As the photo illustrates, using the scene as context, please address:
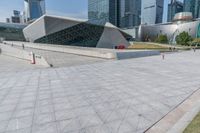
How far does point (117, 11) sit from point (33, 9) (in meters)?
81.6

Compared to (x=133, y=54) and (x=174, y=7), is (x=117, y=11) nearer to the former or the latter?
(x=174, y=7)

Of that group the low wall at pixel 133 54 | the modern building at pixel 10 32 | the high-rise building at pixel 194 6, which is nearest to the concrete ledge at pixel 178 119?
the low wall at pixel 133 54

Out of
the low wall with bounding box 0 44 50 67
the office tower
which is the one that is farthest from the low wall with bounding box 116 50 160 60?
the office tower

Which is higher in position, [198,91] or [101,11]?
[101,11]

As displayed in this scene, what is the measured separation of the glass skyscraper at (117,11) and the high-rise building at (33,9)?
6303cm

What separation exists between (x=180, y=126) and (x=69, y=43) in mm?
34743

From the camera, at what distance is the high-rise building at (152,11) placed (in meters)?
139

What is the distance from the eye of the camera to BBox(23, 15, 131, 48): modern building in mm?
34831

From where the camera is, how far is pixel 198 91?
6.96 metres

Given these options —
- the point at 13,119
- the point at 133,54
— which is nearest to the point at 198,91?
the point at 13,119

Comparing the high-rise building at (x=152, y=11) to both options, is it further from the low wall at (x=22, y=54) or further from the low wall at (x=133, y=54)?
the low wall at (x=22, y=54)

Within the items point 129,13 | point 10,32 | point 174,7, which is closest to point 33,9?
point 10,32

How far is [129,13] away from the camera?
134625 millimetres

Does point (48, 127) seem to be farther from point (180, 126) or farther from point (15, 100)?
point (180, 126)
